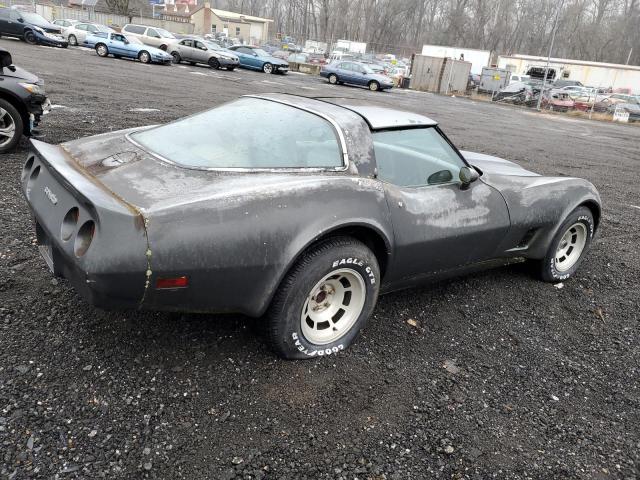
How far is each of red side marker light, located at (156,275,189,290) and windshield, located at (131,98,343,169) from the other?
69 centimetres

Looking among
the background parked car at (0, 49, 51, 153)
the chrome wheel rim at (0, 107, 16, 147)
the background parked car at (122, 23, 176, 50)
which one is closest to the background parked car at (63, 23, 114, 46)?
the background parked car at (122, 23, 176, 50)

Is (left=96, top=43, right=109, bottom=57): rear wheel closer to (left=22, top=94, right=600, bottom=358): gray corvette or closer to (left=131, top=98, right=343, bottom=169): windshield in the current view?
(left=22, top=94, right=600, bottom=358): gray corvette

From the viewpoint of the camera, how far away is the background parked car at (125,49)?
78.0 feet

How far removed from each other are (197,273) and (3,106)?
4.67 m

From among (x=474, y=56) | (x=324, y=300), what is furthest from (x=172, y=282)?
(x=474, y=56)

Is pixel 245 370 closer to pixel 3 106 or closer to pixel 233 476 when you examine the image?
pixel 233 476

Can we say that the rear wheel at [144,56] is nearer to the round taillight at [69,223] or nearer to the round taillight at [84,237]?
the round taillight at [69,223]

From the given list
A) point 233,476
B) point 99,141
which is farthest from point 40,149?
point 233,476

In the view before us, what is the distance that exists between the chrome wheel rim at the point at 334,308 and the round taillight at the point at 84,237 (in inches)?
43.9

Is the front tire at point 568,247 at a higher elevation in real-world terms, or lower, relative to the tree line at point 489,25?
lower

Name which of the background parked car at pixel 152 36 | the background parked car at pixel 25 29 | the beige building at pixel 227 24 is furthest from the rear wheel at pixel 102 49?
the beige building at pixel 227 24

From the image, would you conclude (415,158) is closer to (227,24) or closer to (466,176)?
(466,176)

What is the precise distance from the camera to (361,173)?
112 inches

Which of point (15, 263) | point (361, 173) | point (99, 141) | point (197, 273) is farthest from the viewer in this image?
point (15, 263)
